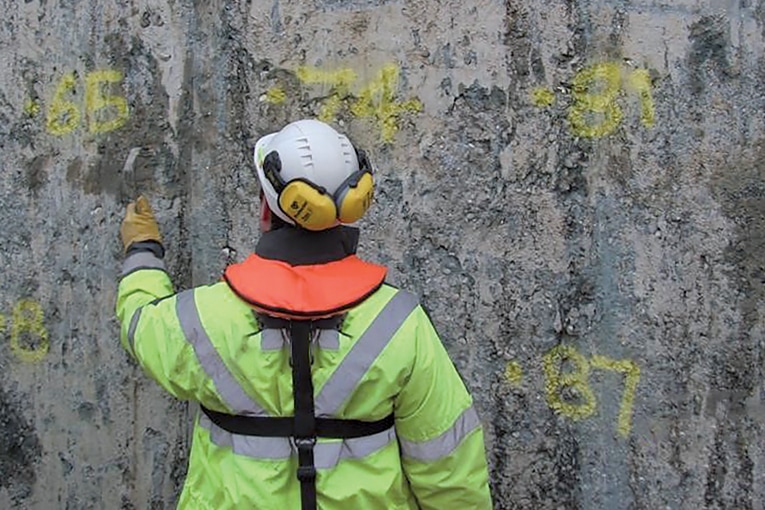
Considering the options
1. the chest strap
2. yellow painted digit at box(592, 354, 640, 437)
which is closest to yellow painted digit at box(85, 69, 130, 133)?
the chest strap

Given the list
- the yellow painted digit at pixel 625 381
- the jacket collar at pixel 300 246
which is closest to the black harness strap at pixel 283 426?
the jacket collar at pixel 300 246

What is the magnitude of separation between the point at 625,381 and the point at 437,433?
1.05 metres

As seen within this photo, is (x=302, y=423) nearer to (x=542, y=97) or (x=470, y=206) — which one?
(x=470, y=206)

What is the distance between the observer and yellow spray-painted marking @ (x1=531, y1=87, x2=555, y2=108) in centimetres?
314

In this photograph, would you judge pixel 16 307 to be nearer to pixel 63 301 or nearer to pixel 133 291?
pixel 63 301

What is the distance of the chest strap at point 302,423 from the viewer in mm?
2154

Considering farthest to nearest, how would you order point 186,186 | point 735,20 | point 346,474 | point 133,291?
point 186,186, point 735,20, point 133,291, point 346,474

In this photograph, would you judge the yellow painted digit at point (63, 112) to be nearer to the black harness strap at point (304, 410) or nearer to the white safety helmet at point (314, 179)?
the white safety helmet at point (314, 179)

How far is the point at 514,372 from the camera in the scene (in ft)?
10.5

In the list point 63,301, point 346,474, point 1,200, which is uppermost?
point 1,200

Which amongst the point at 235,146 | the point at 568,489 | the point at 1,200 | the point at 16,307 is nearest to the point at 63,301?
the point at 16,307

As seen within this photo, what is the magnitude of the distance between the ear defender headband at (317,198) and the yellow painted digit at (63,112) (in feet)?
4.10

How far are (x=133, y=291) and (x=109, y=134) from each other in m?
0.98

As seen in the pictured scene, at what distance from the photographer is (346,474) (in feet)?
7.29
